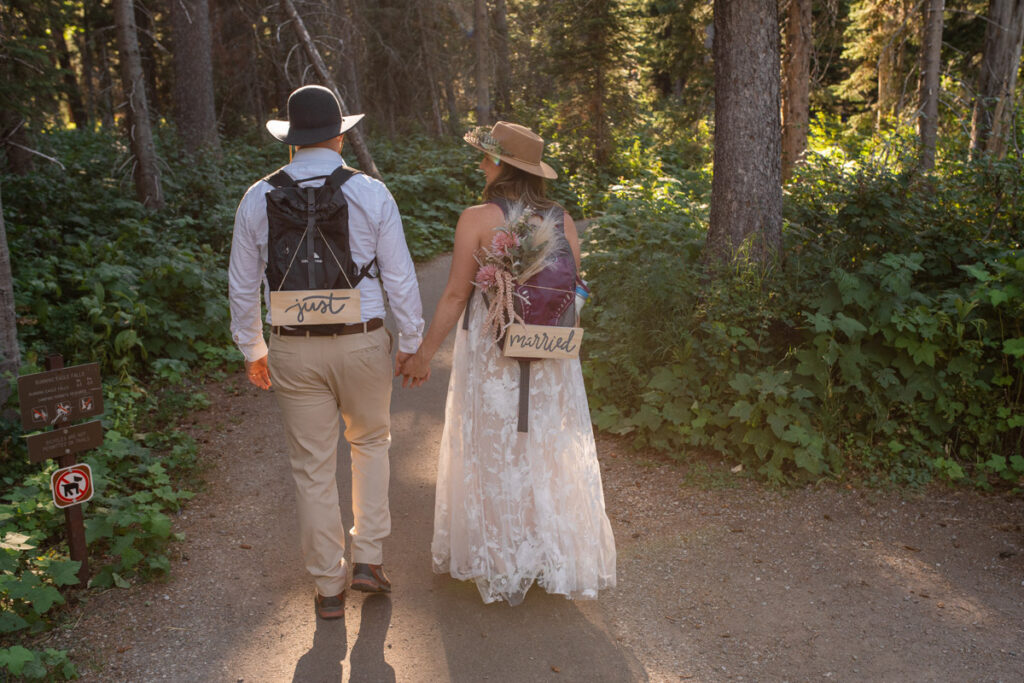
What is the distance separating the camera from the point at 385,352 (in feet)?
12.3

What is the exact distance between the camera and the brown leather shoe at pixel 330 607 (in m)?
3.85

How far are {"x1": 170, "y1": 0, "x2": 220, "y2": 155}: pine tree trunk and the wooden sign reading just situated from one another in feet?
44.4

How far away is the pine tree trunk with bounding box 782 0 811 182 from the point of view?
13.0 meters

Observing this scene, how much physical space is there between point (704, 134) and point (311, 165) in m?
21.6

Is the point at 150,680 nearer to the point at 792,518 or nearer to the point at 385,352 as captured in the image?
the point at 385,352

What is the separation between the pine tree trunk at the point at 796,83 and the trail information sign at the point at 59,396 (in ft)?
38.5

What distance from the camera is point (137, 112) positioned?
10344 millimetres

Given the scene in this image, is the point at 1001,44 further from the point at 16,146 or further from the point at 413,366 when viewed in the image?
the point at 16,146

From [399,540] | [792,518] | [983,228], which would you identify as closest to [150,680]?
[399,540]

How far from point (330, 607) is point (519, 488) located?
114cm

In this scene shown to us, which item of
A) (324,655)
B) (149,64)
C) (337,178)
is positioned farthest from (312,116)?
(149,64)

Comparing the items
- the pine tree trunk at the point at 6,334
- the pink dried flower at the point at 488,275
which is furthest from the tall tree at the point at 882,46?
the pine tree trunk at the point at 6,334

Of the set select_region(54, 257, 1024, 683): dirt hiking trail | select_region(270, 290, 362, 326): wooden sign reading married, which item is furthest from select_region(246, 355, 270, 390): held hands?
select_region(54, 257, 1024, 683): dirt hiking trail

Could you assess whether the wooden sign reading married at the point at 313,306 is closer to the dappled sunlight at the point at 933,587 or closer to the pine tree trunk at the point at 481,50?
the dappled sunlight at the point at 933,587
